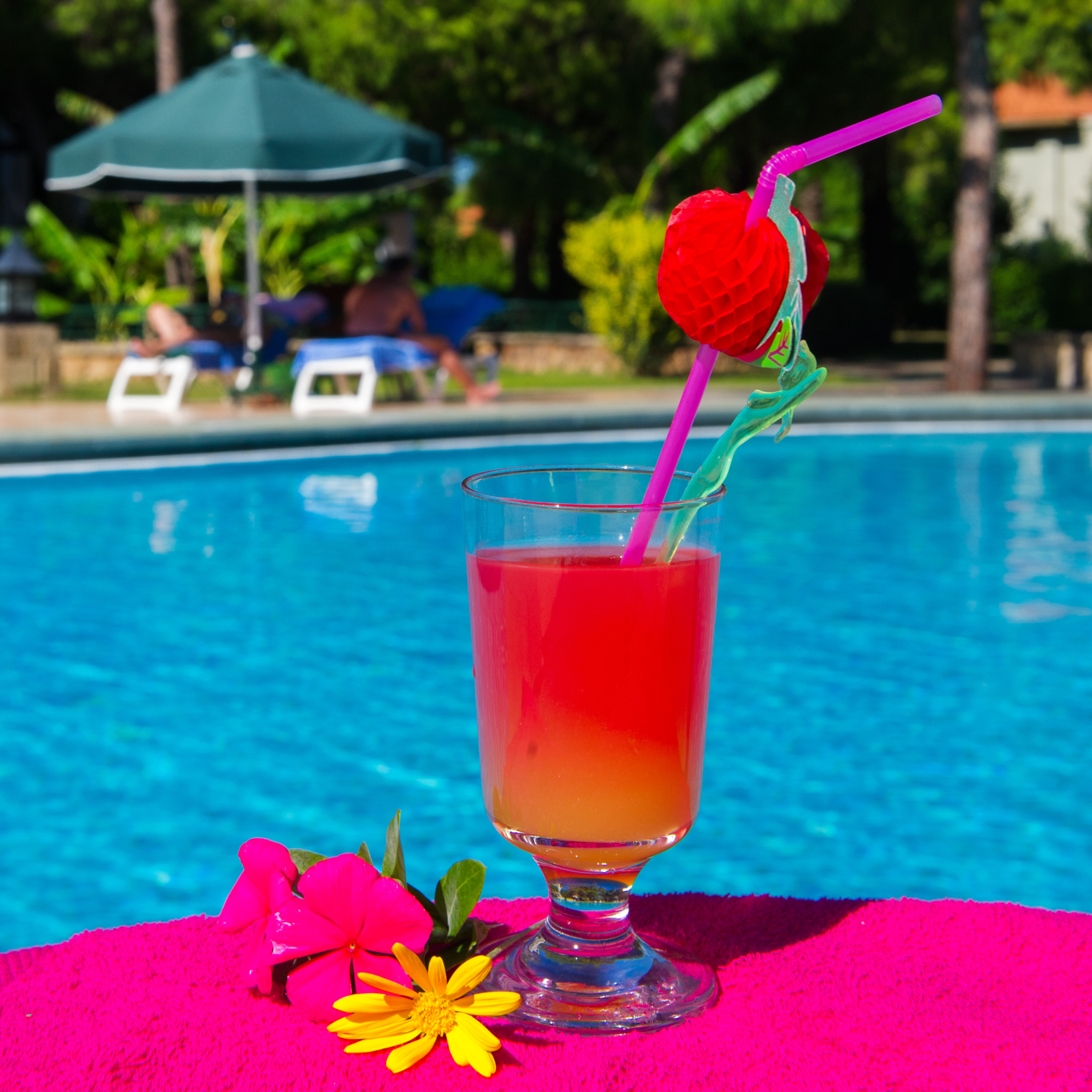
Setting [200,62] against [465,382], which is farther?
[200,62]

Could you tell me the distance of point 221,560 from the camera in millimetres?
6660

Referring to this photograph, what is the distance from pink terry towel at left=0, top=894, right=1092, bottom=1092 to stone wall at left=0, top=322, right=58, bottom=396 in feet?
42.9

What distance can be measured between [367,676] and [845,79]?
1816cm

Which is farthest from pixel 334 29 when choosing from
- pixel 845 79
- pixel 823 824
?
pixel 823 824

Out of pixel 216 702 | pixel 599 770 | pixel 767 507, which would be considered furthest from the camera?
pixel 767 507

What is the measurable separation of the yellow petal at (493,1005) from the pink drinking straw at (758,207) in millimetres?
481

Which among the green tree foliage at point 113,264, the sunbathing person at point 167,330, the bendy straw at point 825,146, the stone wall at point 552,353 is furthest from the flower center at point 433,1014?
the green tree foliage at point 113,264

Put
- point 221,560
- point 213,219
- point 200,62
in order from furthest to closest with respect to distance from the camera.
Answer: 1. point 200,62
2. point 213,219
3. point 221,560

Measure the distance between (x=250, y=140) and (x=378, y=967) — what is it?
1108 cm

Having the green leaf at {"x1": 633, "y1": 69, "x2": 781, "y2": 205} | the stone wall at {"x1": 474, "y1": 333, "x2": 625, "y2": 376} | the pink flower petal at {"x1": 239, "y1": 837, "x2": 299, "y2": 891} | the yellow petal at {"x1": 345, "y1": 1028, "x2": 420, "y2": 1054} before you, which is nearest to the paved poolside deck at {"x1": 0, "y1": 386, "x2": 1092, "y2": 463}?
the stone wall at {"x1": 474, "y1": 333, "x2": 625, "y2": 376}

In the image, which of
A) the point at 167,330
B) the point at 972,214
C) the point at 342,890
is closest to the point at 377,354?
the point at 167,330

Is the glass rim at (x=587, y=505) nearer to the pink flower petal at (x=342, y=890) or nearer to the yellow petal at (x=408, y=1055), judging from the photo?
the pink flower petal at (x=342, y=890)

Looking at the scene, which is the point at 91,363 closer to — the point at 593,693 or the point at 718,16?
the point at 718,16

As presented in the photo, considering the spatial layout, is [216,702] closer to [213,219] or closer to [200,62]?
[213,219]
